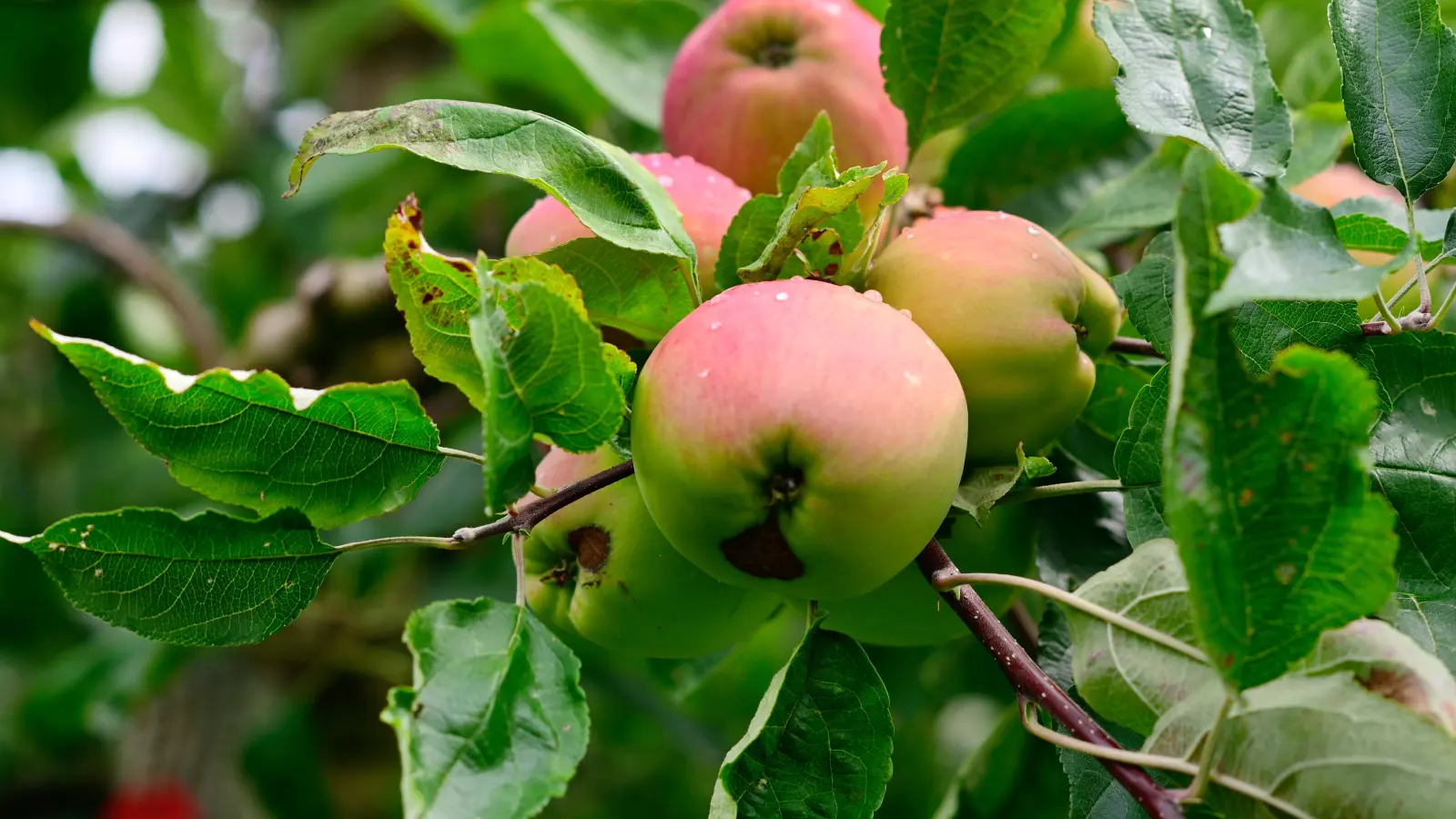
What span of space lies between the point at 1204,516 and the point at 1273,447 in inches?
1.4

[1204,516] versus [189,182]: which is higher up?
[1204,516]

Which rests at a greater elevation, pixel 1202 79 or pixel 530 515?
pixel 1202 79

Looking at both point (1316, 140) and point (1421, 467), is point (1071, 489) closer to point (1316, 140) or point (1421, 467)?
point (1421, 467)

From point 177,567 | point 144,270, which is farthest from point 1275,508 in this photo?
point 144,270

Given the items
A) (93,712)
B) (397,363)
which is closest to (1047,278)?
(397,363)

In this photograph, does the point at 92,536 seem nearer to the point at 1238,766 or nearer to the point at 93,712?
the point at 1238,766

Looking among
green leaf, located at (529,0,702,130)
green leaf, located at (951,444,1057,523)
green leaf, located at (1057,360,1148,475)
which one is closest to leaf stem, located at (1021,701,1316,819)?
green leaf, located at (951,444,1057,523)

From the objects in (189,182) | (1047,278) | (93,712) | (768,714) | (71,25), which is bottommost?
(93,712)

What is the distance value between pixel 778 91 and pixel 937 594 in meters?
0.32

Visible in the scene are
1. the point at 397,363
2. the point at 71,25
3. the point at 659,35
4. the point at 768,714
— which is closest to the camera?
the point at 768,714

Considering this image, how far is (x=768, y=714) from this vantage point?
1.65 ft

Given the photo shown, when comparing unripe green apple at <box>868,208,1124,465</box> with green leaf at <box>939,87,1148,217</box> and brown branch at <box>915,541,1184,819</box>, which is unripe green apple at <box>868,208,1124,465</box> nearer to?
brown branch at <box>915,541,1184,819</box>

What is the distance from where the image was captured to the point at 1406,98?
564mm

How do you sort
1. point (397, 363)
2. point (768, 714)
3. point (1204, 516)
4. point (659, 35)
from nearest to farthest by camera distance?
1. point (1204, 516)
2. point (768, 714)
3. point (659, 35)
4. point (397, 363)
